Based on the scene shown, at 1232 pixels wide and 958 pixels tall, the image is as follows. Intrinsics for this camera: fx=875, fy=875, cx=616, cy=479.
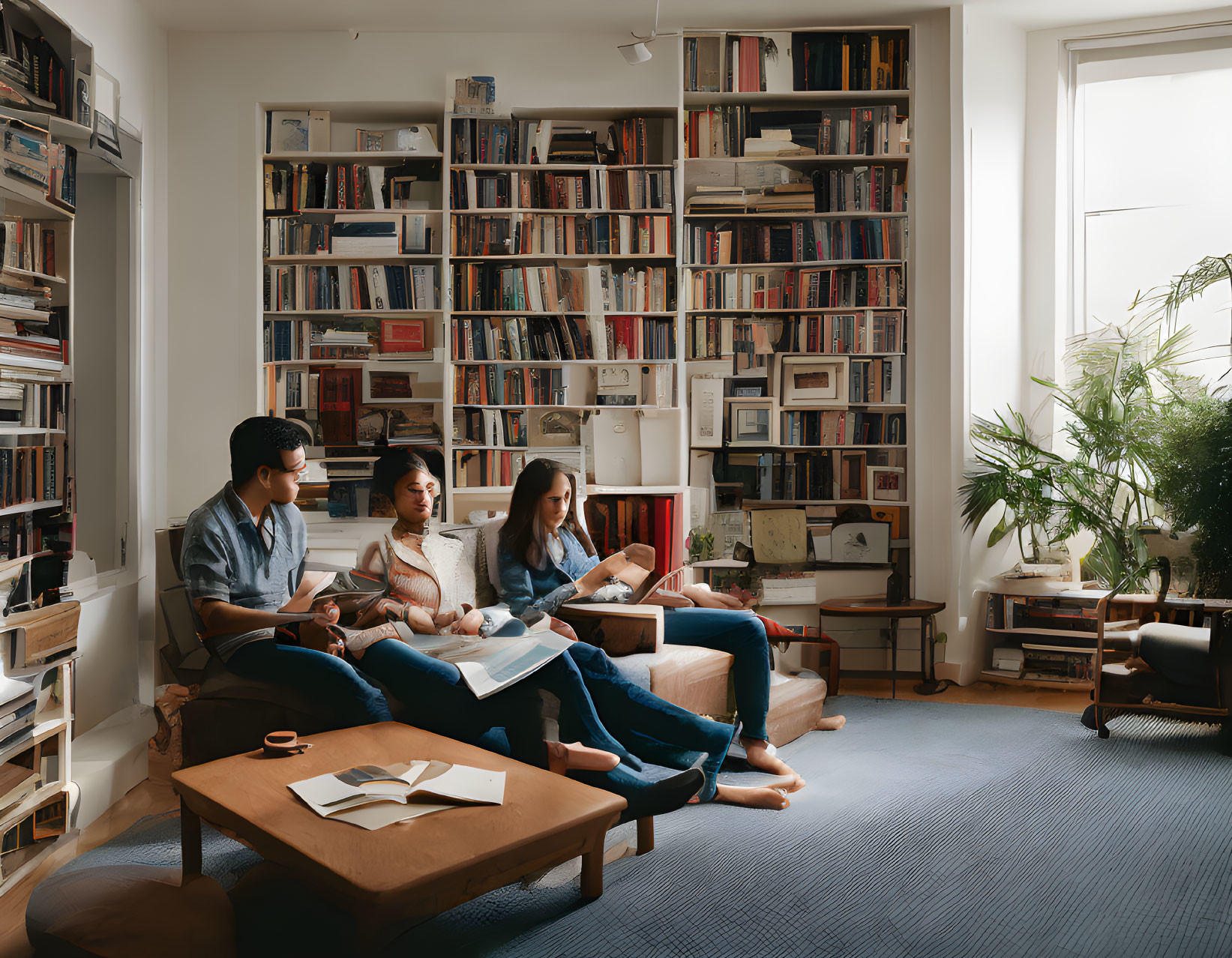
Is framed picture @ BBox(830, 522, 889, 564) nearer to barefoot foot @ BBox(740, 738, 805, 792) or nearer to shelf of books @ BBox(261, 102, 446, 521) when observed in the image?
barefoot foot @ BBox(740, 738, 805, 792)

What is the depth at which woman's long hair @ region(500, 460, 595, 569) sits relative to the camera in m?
3.10

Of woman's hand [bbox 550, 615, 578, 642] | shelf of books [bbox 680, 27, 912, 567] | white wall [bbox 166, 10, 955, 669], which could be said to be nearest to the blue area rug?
woman's hand [bbox 550, 615, 578, 642]

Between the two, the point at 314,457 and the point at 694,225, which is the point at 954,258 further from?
the point at 314,457

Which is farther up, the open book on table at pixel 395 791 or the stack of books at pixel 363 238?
the stack of books at pixel 363 238

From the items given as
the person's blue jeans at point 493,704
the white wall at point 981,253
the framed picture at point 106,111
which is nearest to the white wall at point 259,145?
the white wall at point 981,253

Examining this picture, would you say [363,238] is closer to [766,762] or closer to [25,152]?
[25,152]

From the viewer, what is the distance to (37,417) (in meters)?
2.95

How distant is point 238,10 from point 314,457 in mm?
2089

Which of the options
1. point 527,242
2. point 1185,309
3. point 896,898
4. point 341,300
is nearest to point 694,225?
point 527,242

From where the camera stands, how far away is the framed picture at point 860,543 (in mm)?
4551

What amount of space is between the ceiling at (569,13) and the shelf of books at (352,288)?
40cm

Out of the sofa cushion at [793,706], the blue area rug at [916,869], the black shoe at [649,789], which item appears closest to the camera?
the blue area rug at [916,869]

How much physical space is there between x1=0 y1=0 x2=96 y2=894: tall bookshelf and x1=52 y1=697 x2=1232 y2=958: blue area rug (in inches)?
11.1

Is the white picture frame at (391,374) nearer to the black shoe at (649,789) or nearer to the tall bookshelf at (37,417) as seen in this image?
the tall bookshelf at (37,417)
